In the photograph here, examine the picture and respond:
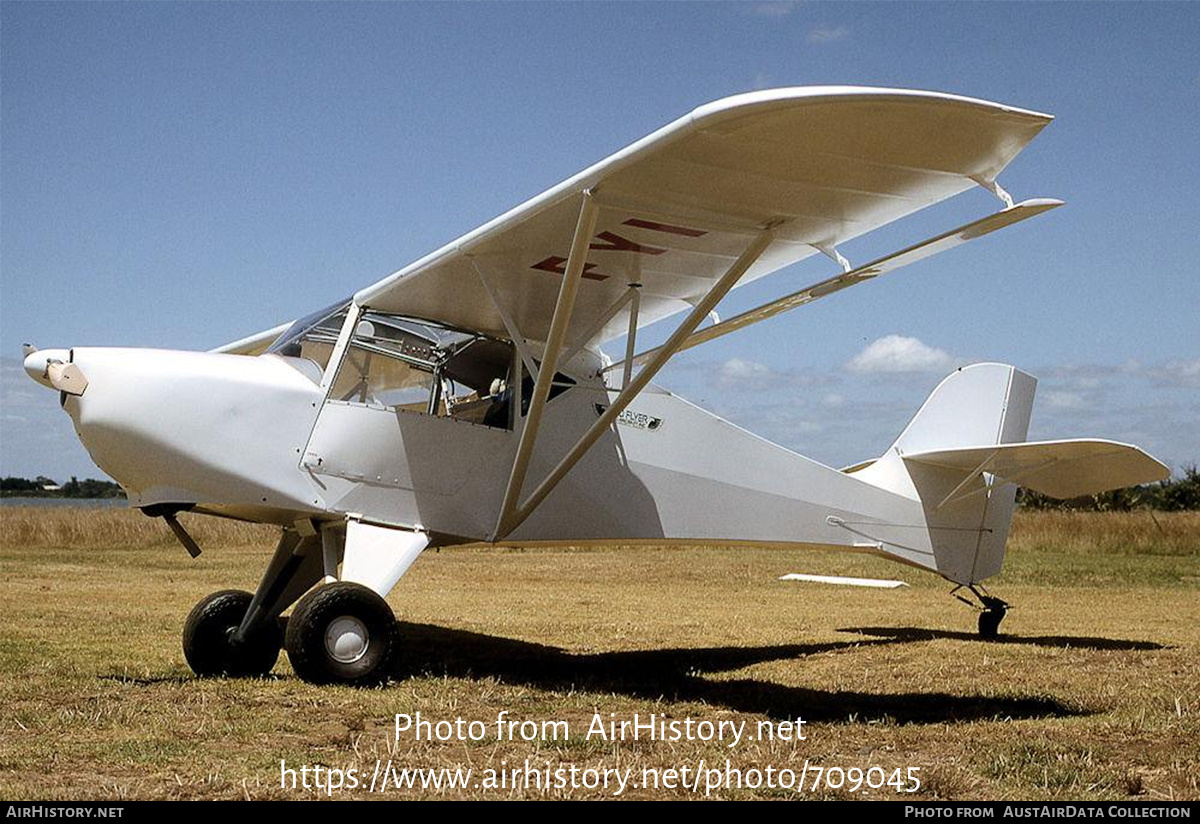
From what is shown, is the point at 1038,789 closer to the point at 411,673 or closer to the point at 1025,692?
the point at 1025,692

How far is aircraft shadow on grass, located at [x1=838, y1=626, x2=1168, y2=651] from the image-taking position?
9781 millimetres

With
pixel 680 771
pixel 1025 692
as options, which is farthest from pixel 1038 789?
pixel 1025 692

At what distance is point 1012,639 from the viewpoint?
34.6 ft

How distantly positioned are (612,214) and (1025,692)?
3.96 meters

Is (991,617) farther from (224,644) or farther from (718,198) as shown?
(224,644)

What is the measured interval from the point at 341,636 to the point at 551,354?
209cm

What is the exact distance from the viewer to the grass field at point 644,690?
4.78m

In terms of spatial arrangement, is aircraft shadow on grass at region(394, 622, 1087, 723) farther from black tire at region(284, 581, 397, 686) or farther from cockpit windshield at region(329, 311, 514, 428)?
cockpit windshield at region(329, 311, 514, 428)

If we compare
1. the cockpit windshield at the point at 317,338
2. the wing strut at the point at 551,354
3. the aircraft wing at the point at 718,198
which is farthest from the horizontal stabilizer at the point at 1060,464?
the cockpit windshield at the point at 317,338

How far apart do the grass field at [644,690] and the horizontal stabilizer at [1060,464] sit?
1.40m

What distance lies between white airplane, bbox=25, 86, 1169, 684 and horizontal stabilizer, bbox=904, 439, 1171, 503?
40mm

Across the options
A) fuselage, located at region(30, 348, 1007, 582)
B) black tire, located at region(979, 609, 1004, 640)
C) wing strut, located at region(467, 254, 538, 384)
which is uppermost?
wing strut, located at region(467, 254, 538, 384)

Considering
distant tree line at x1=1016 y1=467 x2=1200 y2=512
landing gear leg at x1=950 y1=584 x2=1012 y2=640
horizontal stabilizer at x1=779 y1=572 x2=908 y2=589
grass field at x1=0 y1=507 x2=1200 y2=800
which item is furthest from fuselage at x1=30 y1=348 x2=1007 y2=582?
distant tree line at x1=1016 y1=467 x2=1200 y2=512

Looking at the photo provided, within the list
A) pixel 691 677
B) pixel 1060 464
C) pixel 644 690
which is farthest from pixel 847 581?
pixel 644 690
